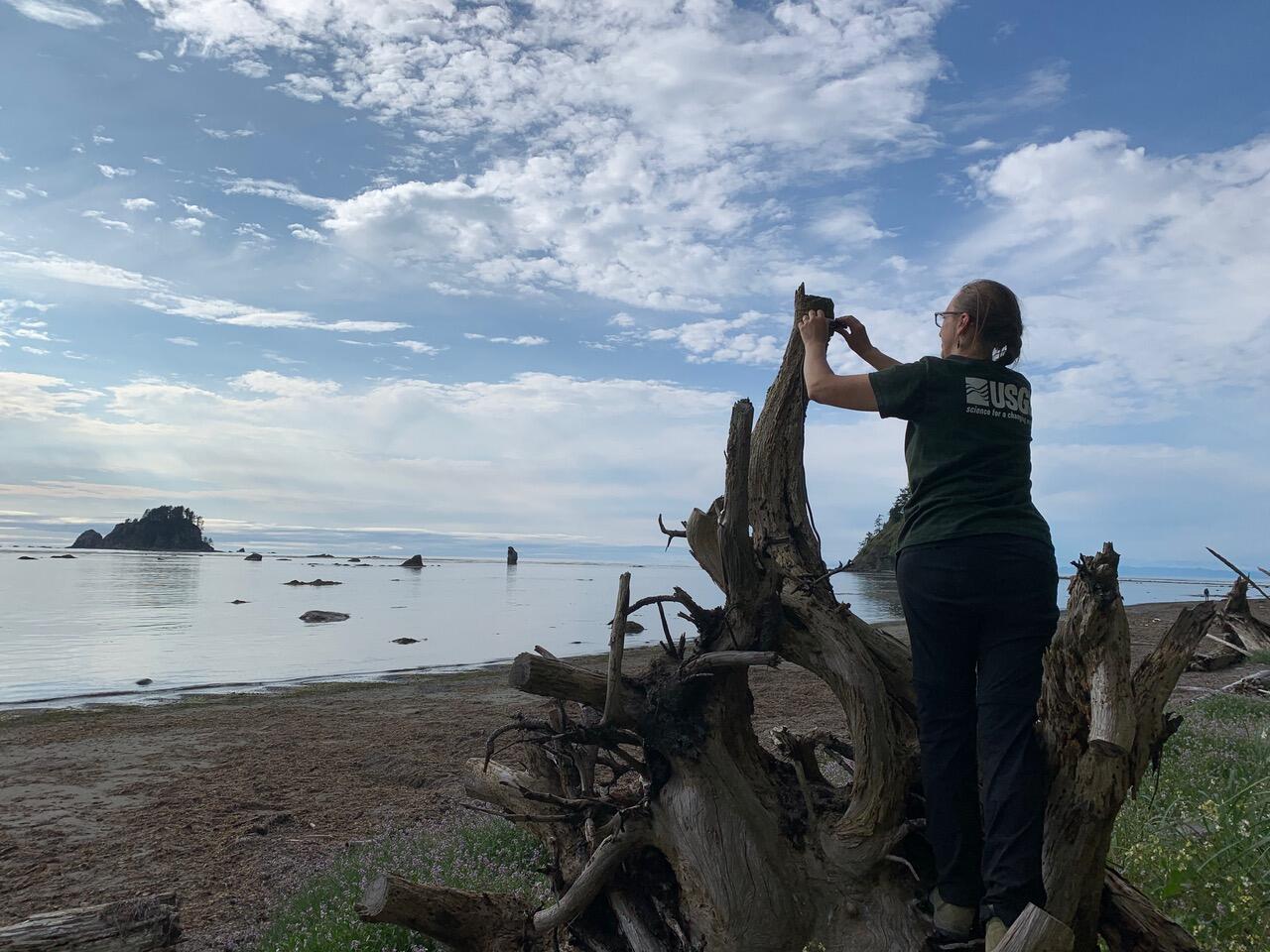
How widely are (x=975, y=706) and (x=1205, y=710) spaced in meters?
10.6

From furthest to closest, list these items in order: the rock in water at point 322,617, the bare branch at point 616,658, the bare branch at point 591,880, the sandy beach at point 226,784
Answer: the rock in water at point 322,617 < the sandy beach at point 226,784 < the bare branch at point 591,880 < the bare branch at point 616,658

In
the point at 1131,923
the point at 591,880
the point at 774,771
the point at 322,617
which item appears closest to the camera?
the point at 1131,923

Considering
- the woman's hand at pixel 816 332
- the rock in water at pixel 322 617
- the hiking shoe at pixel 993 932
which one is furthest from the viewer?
the rock in water at pixel 322 617

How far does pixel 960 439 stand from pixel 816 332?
918mm

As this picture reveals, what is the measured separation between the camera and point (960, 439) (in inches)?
158

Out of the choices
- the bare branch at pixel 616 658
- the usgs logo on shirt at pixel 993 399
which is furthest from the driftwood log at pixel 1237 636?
the bare branch at pixel 616 658

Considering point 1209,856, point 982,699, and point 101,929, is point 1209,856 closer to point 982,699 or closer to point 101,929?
point 982,699

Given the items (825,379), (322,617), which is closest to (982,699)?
(825,379)

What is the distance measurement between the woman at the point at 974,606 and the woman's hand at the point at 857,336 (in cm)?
65

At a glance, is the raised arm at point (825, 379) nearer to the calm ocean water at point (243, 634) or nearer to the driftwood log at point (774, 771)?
the driftwood log at point (774, 771)

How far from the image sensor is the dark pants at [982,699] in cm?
364

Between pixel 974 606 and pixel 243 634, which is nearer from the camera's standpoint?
pixel 974 606

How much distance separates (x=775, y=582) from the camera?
15.3 ft

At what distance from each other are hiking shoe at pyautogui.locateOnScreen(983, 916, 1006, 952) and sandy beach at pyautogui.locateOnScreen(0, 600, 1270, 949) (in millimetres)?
5122
